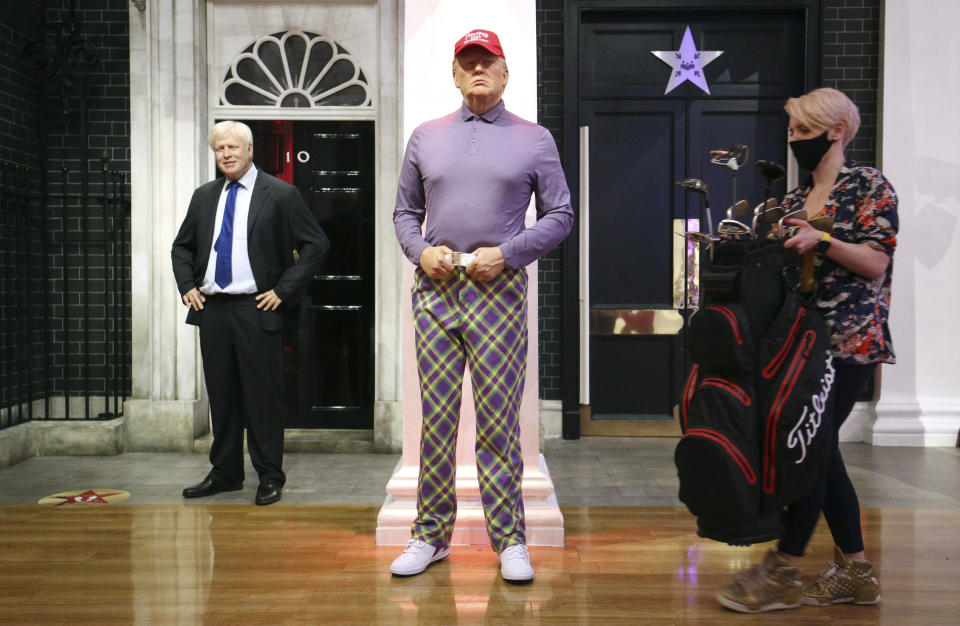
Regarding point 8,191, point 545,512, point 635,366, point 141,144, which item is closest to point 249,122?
point 141,144

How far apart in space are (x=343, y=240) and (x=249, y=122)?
1.00 meters

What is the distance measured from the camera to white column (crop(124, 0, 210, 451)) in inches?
208

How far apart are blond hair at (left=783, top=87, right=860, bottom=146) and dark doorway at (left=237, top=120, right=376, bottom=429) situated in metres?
3.51

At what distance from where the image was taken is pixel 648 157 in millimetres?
5820

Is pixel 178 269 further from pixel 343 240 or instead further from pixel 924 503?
pixel 924 503

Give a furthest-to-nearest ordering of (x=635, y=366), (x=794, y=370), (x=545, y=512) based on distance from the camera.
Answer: (x=635, y=366) → (x=545, y=512) → (x=794, y=370)

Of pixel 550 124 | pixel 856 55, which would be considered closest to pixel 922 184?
pixel 856 55

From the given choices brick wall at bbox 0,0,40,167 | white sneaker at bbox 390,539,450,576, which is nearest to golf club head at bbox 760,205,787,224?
white sneaker at bbox 390,539,450,576

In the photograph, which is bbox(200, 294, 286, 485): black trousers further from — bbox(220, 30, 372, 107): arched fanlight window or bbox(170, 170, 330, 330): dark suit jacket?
bbox(220, 30, 372, 107): arched fanlight window

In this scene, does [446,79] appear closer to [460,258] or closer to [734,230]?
[460,258]

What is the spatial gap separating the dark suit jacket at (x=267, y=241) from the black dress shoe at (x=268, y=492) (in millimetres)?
737

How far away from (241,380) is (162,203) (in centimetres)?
188

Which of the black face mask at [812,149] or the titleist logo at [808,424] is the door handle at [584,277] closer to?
the black face mask at [812,149]

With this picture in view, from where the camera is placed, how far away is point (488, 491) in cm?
285
